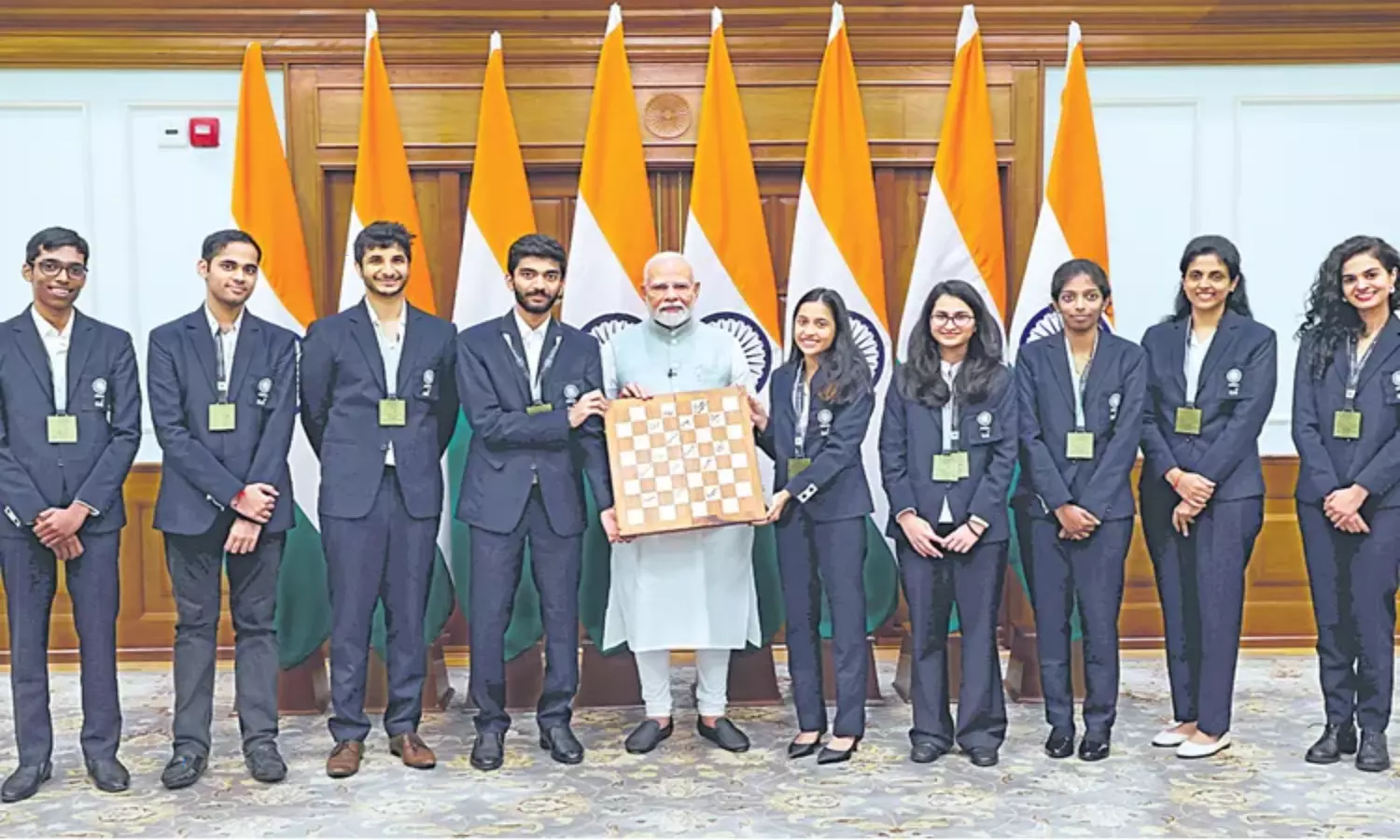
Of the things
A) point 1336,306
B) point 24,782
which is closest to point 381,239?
point 24,782

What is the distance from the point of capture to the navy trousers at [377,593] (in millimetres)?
3461

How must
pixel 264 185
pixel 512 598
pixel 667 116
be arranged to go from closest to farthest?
1. pixel 512 598
2. pixel 264 185
3. pixel 667 116

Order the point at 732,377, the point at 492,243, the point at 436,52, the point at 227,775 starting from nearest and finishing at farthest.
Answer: the point at 227,775 < the point at 732,377 < the point at 492,243 < the point at 436,52

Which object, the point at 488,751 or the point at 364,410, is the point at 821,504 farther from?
the point at 364,410

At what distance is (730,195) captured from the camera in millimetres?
4277

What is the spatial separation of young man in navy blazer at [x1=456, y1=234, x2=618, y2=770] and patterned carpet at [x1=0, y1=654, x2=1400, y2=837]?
0.77 ft

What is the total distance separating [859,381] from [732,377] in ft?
1.32

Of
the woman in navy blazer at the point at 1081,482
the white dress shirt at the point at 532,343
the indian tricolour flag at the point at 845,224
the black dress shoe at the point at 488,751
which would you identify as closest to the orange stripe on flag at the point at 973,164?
the indian tricolour flag at the point at 845,224

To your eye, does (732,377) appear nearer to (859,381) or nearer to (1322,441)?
(859,381)

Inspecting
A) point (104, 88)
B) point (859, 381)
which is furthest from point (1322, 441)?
point (104, 88)

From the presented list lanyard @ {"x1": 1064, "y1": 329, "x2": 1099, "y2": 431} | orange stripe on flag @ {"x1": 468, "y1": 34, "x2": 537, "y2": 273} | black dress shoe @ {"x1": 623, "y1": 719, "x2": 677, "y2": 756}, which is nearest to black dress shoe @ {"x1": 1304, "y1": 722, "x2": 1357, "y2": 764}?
lanyard @ {"x1": 1064, "y1": 329, "x2": 1099, "y2": 431}

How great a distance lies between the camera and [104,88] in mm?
4637

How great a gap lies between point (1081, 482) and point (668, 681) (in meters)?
1.36

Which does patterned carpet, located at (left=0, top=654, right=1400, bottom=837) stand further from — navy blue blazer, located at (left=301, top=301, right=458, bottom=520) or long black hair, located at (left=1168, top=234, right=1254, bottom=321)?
long black hair, located at (left=1168, top=234, right=1254, bottom=321)
